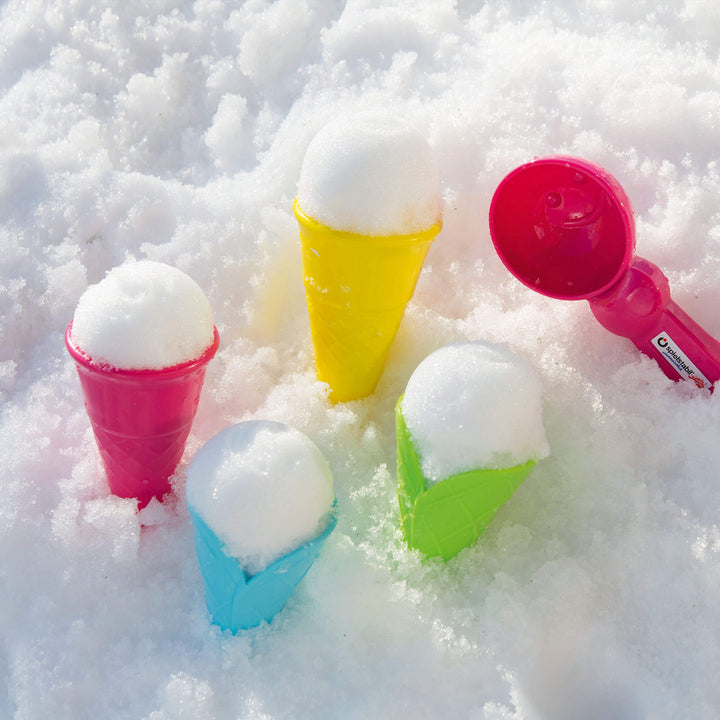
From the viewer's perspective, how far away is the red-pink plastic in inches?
32.0

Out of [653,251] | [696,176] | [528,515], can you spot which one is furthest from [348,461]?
[696,176]

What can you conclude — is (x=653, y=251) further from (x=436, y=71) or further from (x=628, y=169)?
(x=436, y=71)

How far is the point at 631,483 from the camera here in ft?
2.85

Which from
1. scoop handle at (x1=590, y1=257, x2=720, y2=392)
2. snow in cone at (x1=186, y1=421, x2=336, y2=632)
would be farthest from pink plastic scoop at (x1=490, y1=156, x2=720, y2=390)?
snow in cone at (x1=186, y1=421, x2=336, y2=632)

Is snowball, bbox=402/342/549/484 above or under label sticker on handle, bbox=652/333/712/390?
above

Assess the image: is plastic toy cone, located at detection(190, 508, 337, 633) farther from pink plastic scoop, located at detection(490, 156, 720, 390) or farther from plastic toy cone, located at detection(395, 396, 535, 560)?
pink plastic scoop, located at detection(490, 156, 720, 390)

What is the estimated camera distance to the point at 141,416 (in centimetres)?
85

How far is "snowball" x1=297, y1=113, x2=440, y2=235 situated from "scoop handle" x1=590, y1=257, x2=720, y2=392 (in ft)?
0.82

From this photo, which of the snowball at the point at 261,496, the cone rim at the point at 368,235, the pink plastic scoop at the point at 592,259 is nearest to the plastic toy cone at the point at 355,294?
the cone rim at the point at 368,235

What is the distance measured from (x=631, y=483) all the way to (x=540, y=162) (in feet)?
1.24

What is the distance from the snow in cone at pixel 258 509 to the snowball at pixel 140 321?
0.37 feet

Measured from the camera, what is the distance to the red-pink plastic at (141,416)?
81 centimetres

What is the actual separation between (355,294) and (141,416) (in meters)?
0.29

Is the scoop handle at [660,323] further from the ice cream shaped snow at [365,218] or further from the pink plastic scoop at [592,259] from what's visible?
the ice cream shaped snow at [365,218]
